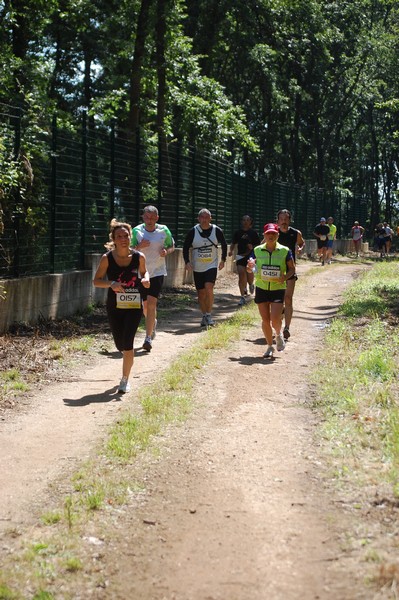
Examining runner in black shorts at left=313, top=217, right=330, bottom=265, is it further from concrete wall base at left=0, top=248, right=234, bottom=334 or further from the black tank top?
the black tank top

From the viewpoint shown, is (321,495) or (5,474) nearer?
(321,495)

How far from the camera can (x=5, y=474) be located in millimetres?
6551

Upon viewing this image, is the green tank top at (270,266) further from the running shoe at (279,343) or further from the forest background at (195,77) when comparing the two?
the forest background at (195,77)

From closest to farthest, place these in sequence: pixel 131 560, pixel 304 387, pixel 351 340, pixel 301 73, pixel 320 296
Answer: pixel 131 560
pixel 304 387
pixel 351 340
pixel 320 296
pixel 301 73

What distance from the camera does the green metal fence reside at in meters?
13.1

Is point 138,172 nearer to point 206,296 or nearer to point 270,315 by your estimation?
point 206,296

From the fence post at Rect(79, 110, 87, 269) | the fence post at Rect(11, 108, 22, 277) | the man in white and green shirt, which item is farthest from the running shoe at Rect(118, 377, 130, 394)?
the fence post at Rect(79, 110, 87, 269)

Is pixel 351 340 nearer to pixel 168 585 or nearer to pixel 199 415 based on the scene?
pixel 199 415

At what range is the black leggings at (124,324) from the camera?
9.25 meters

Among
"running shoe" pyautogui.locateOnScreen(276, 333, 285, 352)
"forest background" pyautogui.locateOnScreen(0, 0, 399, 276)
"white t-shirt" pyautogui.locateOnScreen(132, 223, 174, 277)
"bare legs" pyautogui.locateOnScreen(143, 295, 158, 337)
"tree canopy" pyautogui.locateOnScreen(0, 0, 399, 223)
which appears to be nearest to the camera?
"running shoe" pyautogui.locateOnScreen(276, 333, 285, 352)

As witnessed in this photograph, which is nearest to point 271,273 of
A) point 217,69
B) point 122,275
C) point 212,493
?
point 122,275

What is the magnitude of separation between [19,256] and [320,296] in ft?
31.0

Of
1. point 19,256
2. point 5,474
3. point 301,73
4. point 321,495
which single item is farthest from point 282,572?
point 301,73

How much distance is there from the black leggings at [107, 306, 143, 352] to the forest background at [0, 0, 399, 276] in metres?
3.50
